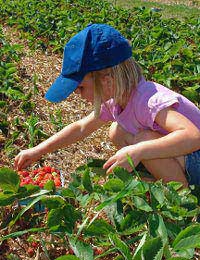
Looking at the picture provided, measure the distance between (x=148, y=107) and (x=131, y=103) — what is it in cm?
16

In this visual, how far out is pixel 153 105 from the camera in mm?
2947

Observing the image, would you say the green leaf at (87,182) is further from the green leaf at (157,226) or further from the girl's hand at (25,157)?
the girl's hand at (25,157)

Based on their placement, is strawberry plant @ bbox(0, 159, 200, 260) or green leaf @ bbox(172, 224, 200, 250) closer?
green leaf @ bbox(172, 224, 200, 250)

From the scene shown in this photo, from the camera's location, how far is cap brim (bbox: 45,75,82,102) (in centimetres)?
282

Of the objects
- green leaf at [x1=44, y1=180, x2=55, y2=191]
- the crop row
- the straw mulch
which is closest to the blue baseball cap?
green leaf at [x1=44, y1=180, x2=55, y2=191]

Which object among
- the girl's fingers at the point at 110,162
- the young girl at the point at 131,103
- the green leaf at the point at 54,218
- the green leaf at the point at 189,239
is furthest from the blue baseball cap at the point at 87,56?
the green leaf at the point at 189,239

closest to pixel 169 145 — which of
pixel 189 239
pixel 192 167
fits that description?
pixel 192 167

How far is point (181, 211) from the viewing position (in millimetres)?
2434

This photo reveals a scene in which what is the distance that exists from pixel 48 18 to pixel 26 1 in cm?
296

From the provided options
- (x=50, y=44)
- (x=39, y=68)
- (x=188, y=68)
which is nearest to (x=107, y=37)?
(x=188, y=68)

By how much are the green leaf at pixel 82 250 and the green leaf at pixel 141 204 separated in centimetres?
29

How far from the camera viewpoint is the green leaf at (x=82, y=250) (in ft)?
7.32

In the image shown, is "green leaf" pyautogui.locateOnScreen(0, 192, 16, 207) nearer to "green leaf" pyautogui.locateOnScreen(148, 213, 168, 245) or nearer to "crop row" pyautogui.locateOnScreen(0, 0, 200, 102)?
"green leaf" pyautogui.locateOnScreen(148, 213, 168, 245)

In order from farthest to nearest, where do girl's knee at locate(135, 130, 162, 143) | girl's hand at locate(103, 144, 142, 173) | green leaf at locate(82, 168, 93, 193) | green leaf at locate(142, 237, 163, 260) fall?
girl's knee at locate(135, 130, 162, 143)
girl's hand at locate(103, 144, 142, 173)
green leaf at locate(82, 168, 93, 193)
green leaf at locate(142, 237, 163, 260)
